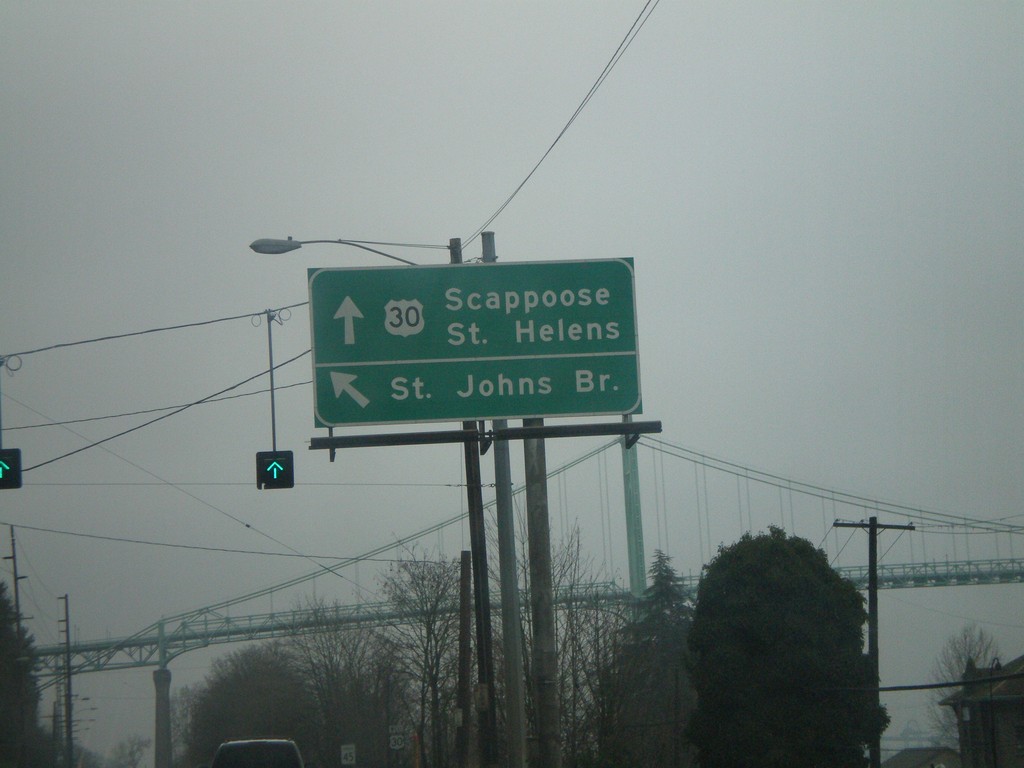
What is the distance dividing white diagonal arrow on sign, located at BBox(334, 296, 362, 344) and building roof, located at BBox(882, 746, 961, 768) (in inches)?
1817

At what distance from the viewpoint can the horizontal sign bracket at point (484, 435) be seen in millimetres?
11930

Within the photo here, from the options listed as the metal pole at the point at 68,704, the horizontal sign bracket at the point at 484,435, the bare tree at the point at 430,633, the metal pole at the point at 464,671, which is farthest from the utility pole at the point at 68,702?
the horizontal sign bracket at the point at 484,435

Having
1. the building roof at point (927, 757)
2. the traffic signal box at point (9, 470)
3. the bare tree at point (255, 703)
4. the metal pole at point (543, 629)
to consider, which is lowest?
the building roof at point (927, 757)

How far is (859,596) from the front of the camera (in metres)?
31.2

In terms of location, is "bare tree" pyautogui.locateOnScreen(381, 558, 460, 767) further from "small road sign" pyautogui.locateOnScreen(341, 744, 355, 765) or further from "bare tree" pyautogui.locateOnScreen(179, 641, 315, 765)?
"bare tree" pyautogui.locateOnScreen(179, 641, 315, 765)

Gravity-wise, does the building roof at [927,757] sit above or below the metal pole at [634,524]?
below

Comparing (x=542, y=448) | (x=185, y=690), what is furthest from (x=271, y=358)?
(x=185, y=690)

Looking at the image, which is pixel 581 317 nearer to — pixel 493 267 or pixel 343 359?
pixel 493 267

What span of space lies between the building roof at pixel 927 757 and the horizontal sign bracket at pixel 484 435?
145 feet

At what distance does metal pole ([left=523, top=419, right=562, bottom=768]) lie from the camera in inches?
565

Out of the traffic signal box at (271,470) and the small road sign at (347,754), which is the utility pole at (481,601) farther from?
the small road sign at (347,754)

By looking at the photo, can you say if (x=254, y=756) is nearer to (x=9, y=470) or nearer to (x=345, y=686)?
(x=9, y=470)

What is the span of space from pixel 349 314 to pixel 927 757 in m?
54.2

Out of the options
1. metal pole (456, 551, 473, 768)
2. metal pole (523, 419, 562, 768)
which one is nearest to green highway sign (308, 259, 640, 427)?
metal pole (523, 419, 562, 768)
